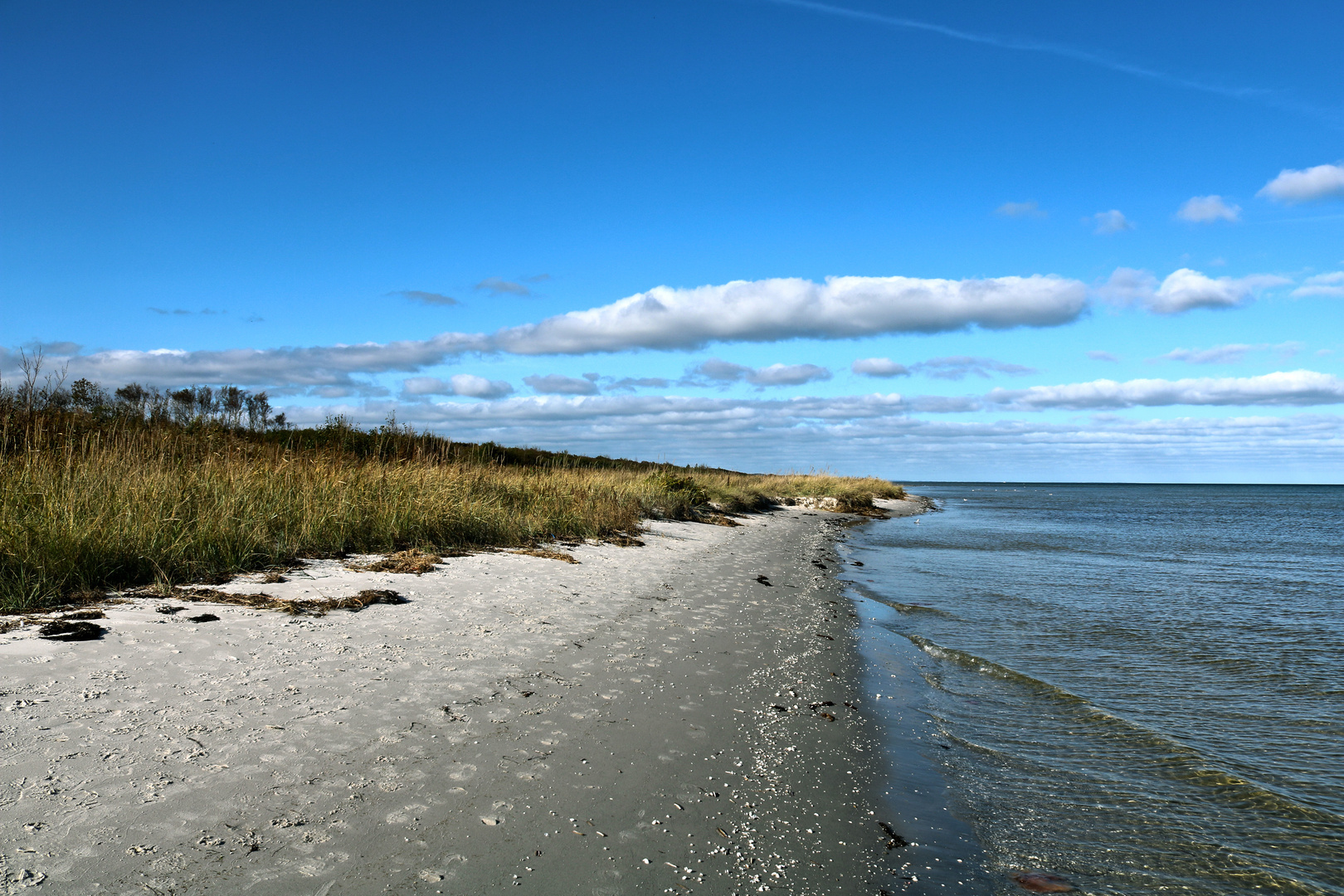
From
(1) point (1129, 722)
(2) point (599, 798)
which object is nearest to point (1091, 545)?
(1) point (1129, 722)

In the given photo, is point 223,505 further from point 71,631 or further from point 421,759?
point 421,759

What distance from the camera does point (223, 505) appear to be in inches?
305

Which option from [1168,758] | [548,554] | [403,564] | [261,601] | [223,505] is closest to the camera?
[1168,758]

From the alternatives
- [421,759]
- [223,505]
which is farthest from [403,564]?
[421,759]

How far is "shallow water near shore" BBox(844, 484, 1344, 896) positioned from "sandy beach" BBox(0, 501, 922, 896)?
0.74m

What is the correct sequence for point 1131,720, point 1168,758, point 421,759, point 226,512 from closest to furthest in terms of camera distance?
point 421,759 → point 1168,758 → point 1131,720 → point 226,512

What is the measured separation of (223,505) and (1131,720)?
8681 millimetres

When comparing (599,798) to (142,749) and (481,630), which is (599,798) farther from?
(481,630)

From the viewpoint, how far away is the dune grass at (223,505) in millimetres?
5902

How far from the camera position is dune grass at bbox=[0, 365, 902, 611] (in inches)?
232

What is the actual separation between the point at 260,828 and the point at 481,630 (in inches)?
123

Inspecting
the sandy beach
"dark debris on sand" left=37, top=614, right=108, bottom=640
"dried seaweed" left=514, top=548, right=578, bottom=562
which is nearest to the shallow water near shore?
the sandy beach

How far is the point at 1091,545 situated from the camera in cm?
2091

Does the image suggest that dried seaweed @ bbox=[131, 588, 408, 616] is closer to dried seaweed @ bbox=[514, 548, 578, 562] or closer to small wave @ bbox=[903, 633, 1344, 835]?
dried seaweed @ bbox=[514, 548, 578, 562]
